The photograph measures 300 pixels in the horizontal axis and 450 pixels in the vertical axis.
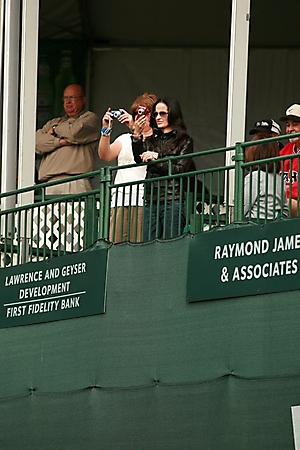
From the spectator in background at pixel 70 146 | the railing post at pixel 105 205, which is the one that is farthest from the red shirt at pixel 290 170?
the spectator in background at pixel 70 146

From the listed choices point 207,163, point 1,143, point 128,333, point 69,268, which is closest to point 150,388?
point 128,333

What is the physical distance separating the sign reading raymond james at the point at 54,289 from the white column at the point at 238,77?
171cm

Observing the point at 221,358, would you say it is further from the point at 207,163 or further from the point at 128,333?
the point at 207,163

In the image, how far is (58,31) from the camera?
66.4 ft

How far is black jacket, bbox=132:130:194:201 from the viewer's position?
14055 mm

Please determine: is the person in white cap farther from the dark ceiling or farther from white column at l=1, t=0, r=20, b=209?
the dark ceiling

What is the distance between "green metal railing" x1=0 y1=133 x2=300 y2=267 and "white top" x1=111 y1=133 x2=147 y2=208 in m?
0.01

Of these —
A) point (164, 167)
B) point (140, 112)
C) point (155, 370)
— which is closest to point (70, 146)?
point (140, 112)

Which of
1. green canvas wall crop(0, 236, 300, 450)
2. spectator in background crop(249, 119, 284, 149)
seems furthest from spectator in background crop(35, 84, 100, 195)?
spectator in background crop(249, 119, 284, 149)

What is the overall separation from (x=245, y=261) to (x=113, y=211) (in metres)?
2.03

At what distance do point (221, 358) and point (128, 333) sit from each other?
130 centimetres

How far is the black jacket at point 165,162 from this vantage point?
1405 centimetres

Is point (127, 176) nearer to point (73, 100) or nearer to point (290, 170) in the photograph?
point (290, 170)

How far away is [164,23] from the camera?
20000 mm
